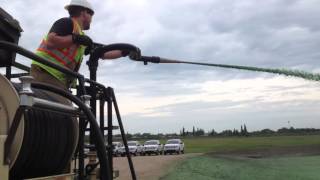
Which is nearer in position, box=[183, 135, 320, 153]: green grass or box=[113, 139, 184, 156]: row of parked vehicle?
box=[113, 139, 184, 156]: row of parked vehicle

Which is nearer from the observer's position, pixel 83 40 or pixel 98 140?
pixel 98 140

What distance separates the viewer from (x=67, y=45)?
4.82m

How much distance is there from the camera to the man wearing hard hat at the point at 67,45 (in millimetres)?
4812

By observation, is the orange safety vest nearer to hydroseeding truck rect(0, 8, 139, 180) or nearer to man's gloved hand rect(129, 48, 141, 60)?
hydroseeding truck rect(0, 8, 139, 180)

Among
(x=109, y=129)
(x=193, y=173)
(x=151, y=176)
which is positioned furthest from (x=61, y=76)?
(x=193, y=173)

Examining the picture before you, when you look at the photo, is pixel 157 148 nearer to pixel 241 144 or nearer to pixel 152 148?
pixel 152 148

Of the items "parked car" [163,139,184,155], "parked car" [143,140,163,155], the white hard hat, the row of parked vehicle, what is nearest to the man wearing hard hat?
the white hard hat

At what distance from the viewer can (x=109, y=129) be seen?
466 centimetres

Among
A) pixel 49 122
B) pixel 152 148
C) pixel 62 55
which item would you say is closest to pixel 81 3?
pixel 62 55

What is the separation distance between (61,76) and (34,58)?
1379 mm

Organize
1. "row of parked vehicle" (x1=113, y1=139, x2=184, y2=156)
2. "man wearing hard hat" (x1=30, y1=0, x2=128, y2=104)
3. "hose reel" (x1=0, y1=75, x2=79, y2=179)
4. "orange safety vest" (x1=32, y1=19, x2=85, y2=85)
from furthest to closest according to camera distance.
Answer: "row of parked vehicle" (x1=113, y1=139, x2=184, y2=156) → "orange safety vest" (x1=32, y1=19, x2=85, y2=85) → "man wearing hard hat" (x1=30, y1=0, x2=128, y2=104) → "hose reel" (x1=0, y1=75, x2=79, y2=179)

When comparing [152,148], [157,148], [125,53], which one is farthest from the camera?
[157,148]

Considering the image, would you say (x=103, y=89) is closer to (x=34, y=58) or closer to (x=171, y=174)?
(x=34, y=58)

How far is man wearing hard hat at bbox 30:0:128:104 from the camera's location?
15.8 ft
